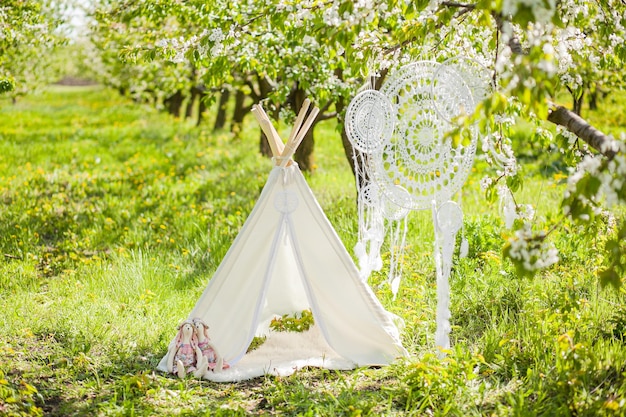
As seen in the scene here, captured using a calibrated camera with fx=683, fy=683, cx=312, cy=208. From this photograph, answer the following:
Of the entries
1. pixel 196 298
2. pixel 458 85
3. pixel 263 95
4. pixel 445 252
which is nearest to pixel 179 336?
pixel 196 298

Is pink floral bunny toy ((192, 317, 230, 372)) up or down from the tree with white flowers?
down

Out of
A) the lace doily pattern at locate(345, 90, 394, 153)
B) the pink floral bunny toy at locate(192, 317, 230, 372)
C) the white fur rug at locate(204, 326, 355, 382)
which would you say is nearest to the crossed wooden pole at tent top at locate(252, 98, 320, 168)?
the lace doily pattern at locate(345, 90, 394, 153)

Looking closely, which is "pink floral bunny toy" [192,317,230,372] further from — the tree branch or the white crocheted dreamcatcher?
the tree branch

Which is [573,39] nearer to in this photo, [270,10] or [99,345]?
[270,10]

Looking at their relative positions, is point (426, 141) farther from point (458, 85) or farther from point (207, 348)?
point (207, 348)

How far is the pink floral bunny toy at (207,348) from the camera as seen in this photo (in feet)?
15.5

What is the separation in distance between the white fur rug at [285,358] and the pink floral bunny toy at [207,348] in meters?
0.05

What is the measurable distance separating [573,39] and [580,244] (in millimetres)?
2268

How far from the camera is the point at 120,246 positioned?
297 inches

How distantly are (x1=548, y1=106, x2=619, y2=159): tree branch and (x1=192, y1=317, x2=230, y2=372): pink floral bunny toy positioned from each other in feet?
8.74

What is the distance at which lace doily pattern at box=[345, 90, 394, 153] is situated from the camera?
4926 mm

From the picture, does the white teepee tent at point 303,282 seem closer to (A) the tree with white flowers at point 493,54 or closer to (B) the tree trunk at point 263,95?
(A) the tree with white flowers at point 493,54

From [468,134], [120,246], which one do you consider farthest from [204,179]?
[468,134]

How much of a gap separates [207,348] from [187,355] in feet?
0.51
